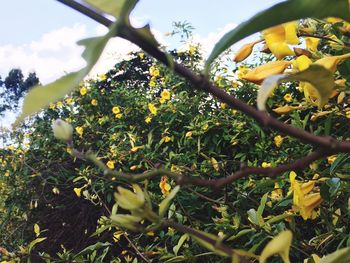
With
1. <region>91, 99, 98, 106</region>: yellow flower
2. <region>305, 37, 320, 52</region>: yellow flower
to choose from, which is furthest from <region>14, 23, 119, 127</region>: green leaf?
<region>91, 99, 98, 106</region>: yellow flower

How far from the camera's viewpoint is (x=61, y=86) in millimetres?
267

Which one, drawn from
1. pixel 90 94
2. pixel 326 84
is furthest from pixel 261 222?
pixel 90 94

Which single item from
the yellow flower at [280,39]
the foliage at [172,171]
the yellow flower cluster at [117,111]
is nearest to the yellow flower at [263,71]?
the yellow flower at [280,39]

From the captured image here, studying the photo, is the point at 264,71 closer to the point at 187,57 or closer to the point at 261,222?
the point at 261,222

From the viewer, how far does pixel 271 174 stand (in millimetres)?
304

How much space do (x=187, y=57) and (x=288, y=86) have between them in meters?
1.55

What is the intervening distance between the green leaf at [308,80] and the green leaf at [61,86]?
105 mm

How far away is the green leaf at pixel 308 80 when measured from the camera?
0.32 meters

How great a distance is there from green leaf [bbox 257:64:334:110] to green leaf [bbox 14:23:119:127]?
0.34 feet

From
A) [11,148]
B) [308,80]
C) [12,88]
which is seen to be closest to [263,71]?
[308,80]

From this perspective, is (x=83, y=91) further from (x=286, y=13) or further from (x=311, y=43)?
(x=286, y=13)

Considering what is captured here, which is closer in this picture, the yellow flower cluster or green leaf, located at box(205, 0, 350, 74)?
green leaf, located at box(205, 0, 350, 74)

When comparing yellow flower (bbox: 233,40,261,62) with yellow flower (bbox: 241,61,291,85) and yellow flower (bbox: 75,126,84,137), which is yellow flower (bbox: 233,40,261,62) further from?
yellow flower (bbox: 75,126,84,137)

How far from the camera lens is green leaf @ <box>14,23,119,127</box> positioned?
0.26m
